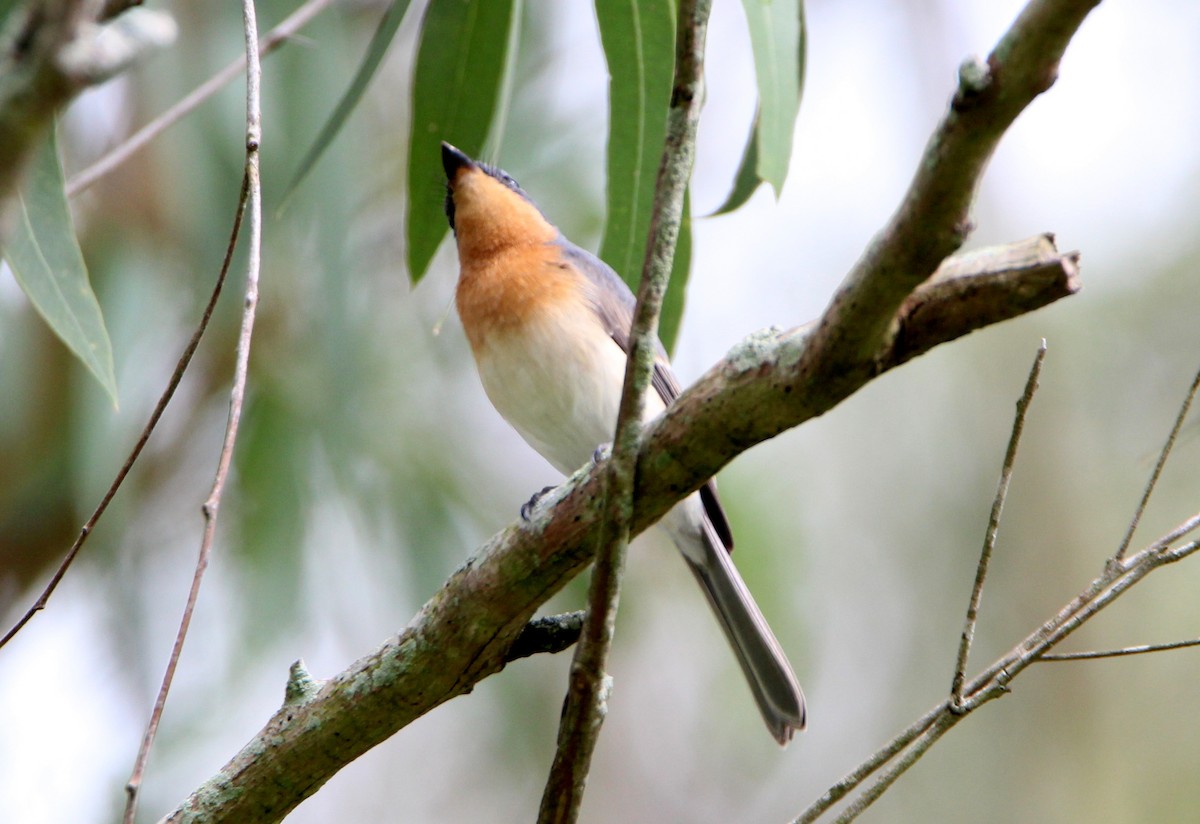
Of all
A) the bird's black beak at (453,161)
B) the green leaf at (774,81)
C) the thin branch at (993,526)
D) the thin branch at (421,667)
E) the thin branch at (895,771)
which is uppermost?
the bird's black beak at (453,161)

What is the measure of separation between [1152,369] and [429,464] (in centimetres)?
356

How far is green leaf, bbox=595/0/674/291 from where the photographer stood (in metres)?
2.26

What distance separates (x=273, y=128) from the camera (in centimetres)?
340

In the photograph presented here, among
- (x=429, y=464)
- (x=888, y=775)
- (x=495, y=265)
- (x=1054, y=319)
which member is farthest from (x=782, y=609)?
(x=1054, y=319)

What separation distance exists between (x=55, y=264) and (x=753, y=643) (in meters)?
1.59

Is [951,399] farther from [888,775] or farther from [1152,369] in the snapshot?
[888,775]

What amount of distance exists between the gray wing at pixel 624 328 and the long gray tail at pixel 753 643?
38 millimetres

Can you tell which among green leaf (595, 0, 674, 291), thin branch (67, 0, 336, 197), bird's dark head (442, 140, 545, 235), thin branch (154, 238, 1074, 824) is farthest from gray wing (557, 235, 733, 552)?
thin branch (154, 238, 1074, 824)

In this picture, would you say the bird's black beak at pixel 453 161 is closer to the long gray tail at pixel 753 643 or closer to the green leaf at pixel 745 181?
the green leaf at pixel 745 181

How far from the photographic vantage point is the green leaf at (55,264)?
188 cm

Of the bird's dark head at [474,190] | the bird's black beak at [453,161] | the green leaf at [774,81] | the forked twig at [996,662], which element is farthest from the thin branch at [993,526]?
the bird's dark head at [474,190]

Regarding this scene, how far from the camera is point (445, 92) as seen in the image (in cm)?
256

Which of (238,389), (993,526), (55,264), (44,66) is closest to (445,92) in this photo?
(55,264)

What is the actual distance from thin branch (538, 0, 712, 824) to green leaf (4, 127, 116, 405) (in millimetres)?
950
